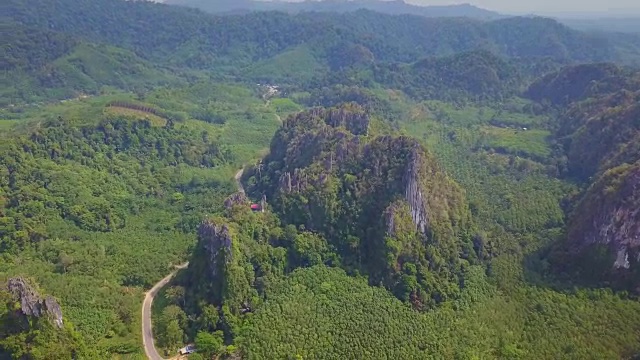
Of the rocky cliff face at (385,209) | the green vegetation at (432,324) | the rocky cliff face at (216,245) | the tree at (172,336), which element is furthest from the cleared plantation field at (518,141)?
the tree at (172,336)

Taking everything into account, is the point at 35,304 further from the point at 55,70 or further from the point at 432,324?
the point at 55,70

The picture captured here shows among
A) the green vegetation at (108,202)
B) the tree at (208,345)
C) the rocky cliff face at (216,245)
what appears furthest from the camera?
the green vegetation at (108,202)

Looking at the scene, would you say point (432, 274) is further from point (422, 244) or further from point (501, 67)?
point (501, 67)

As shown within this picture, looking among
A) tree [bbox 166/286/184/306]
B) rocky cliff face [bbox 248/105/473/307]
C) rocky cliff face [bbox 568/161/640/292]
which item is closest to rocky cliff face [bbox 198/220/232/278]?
tree [bbox 166/286/184/306]

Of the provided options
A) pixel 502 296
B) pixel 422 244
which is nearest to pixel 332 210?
pixel 422 244

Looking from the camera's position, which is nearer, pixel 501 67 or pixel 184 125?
pixel 184 125

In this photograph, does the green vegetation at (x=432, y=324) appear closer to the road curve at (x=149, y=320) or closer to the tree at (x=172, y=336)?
the tree at (x=172, y=336)
